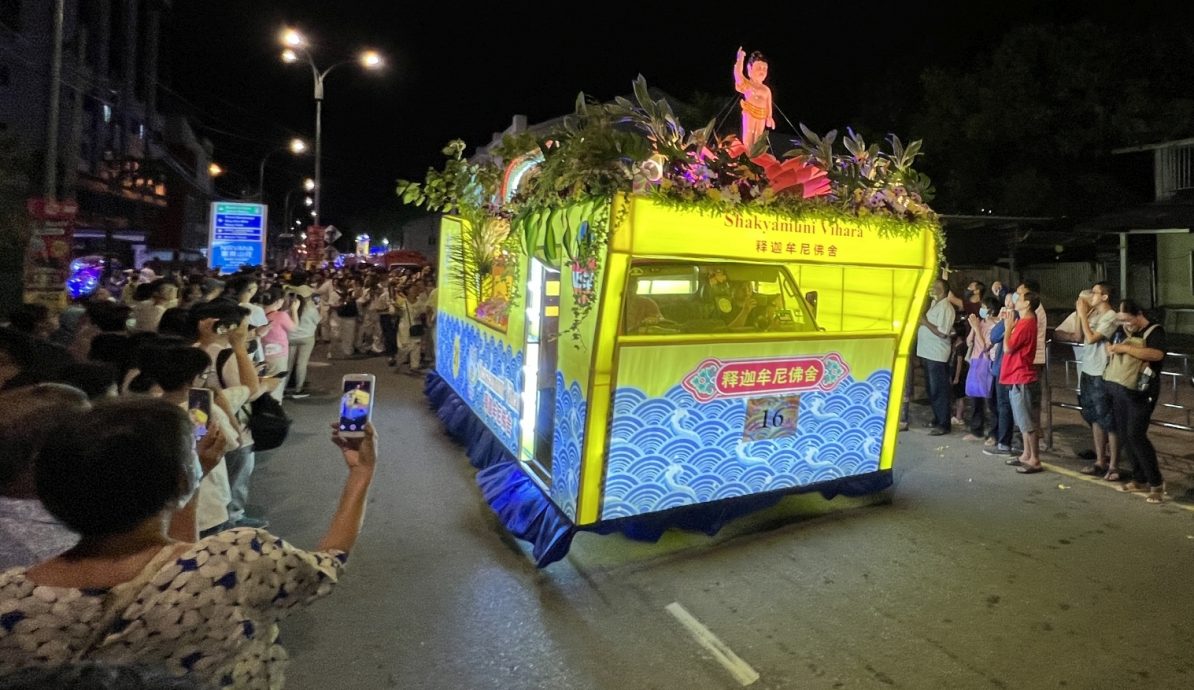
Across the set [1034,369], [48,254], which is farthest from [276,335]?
[1034,369]

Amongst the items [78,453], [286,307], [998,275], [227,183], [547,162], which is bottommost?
[78,453]

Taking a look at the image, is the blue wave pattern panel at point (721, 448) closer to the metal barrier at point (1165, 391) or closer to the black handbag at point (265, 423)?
the black handbag at point (265, 423)

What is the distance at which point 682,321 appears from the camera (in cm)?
589

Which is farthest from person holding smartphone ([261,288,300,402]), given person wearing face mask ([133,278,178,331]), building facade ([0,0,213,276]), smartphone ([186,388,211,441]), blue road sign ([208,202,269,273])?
blue road sign ([208,202,269,273])

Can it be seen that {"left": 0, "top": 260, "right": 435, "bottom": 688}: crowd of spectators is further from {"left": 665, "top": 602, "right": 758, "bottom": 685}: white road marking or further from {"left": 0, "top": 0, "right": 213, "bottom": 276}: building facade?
{"left": 0, "top": 0, "right": 213, "bottom": 276}: building facade

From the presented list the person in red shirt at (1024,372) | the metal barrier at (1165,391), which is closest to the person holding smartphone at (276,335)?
the person in red shirt at (1024,372)

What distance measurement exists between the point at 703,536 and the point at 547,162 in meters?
2.84

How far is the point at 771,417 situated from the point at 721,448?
470mm

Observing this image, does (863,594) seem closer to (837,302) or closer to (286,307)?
(837,302)

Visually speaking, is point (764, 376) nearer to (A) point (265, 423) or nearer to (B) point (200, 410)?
(A) point (265, 423)

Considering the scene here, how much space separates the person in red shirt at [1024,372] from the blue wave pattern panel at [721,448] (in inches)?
77.2

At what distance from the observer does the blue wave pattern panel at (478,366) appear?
6.09m

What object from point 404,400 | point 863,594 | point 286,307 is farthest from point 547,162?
point 404,400

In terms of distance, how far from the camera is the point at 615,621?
415 cm
